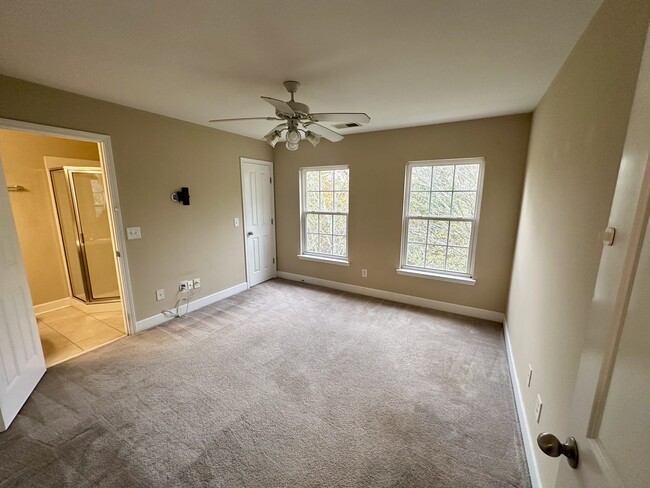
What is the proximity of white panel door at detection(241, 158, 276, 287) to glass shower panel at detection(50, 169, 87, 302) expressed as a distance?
2248 mm

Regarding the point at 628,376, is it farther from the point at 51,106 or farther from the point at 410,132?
the point at 51,106

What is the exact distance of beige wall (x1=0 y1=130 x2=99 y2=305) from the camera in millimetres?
3219

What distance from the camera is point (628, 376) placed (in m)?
0.50

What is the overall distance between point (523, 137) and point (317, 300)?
3.16 metres

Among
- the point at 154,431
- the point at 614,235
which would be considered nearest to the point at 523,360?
the point at 614,235

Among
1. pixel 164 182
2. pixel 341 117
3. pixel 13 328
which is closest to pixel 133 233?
pixel 164 182

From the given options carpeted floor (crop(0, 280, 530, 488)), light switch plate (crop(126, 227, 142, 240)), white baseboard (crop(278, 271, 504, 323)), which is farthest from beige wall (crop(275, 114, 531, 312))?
light switch plate (crop(126, 227, 142, 240))

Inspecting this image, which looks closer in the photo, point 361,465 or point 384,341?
point 361,465

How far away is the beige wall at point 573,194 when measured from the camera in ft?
3.26

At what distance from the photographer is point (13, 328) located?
1.96m

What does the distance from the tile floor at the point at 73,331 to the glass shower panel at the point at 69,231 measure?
1.13 feet

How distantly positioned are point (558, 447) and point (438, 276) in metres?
3.03

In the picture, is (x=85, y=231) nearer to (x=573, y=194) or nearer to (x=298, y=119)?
(x=298, y=119)

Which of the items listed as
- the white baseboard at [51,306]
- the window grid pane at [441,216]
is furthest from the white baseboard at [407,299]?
the white baseboard at [51,306]
